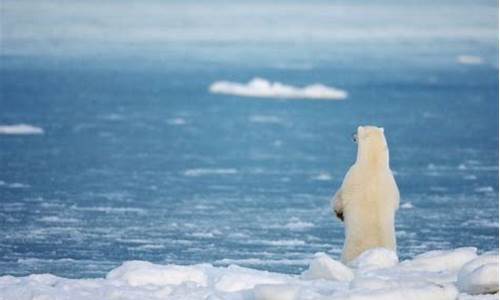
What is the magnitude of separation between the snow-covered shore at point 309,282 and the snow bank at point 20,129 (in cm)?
895

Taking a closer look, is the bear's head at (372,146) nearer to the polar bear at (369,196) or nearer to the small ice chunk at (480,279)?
the polar bear at (369,196)

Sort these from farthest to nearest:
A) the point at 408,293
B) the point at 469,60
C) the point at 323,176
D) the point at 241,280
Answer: the point at 469,60 < the point at 323,176 < the point at 241,280 < the point at 408,293

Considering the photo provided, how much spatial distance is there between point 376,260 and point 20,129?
9.37m

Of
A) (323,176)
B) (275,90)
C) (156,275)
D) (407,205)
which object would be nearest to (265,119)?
(275,90)

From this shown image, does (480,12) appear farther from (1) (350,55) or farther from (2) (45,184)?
(2) (45,184)

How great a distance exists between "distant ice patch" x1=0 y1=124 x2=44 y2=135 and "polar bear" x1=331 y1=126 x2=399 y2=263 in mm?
8372

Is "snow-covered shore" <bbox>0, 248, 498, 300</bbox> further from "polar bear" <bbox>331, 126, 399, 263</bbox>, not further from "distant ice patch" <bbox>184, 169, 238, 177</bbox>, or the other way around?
"distant ice patch" <bbox>184, 169, 238, 177</bbox>

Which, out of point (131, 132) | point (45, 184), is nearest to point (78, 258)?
point (45, 184)

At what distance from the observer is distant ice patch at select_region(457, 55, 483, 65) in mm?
27797

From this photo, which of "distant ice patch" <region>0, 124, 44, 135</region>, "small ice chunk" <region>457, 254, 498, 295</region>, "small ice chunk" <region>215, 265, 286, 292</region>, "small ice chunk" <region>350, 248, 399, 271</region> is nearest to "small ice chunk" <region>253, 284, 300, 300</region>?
"small ice chunk" <region>215, 265, 286, 292</region>

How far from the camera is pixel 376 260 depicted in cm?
697

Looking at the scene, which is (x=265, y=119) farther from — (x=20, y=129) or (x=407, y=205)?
(x=407, y=205)

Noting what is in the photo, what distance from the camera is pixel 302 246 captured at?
28.9 feet

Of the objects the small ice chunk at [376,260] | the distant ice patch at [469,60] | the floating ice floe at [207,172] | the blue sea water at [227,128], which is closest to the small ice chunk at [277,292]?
the small ice chunk at [376,260]
